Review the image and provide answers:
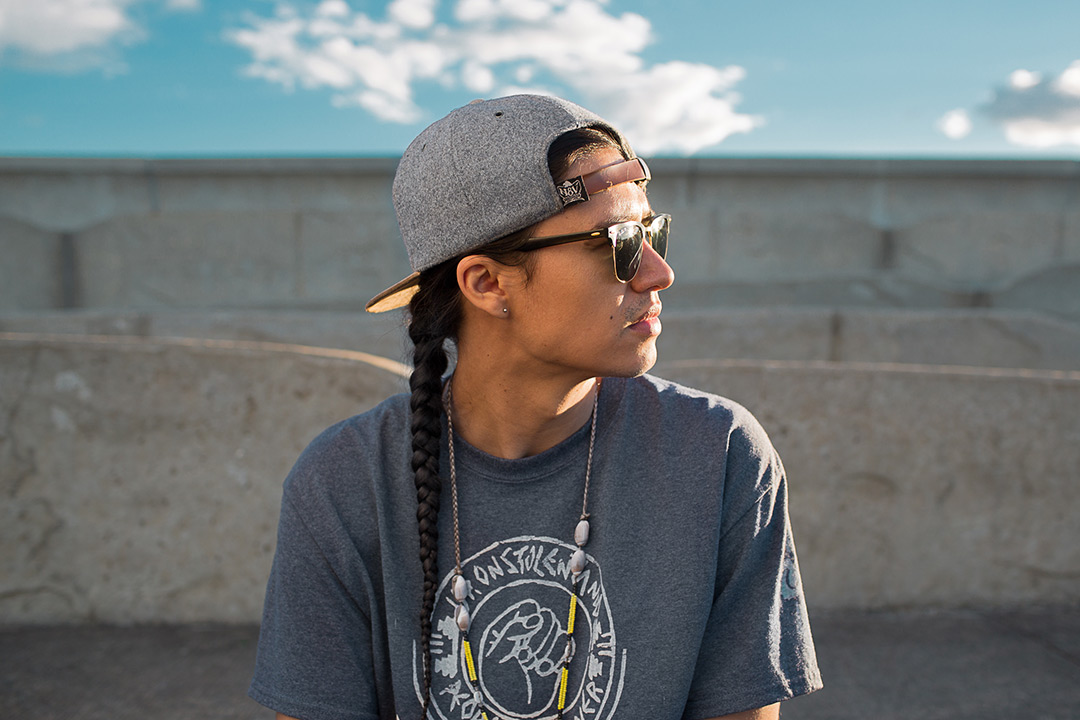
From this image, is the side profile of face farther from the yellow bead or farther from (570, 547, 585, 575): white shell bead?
the yellow bead

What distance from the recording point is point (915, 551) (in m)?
3.61

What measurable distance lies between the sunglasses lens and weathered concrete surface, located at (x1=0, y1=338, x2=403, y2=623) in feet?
6.54

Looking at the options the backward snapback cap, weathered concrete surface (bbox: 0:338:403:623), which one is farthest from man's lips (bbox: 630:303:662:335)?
weathered concrete surface (bbox: 0:338:403:623)

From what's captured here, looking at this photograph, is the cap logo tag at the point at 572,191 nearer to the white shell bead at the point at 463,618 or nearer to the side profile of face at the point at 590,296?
the side profile of face at the point at 590,296

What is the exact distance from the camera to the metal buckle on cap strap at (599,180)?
1.60 meters

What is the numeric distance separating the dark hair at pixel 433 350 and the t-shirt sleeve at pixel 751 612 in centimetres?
57

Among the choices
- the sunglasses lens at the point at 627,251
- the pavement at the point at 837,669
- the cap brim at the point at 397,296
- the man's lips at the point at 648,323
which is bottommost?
the pavement at the point at 837,669

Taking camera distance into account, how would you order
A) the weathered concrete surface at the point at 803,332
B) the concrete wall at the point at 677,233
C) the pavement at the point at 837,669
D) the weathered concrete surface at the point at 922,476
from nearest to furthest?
1. the pavement at the point at 837,669
2. the weathered concrete surface at the point at 922,476
3. the weathered concrete surface at the point at 803,332
4. the concrete wall at the point at 677,233

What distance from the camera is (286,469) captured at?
11.5ft

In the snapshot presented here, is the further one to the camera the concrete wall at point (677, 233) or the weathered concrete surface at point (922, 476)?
the concrete wall at point (677, 233)

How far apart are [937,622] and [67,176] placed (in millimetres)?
9246

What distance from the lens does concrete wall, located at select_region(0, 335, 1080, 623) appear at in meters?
3.48

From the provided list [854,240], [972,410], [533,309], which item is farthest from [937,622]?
[854,240]

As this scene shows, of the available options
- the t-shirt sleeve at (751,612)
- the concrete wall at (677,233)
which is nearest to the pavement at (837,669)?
the t-shirt sleeve at (751,612)
